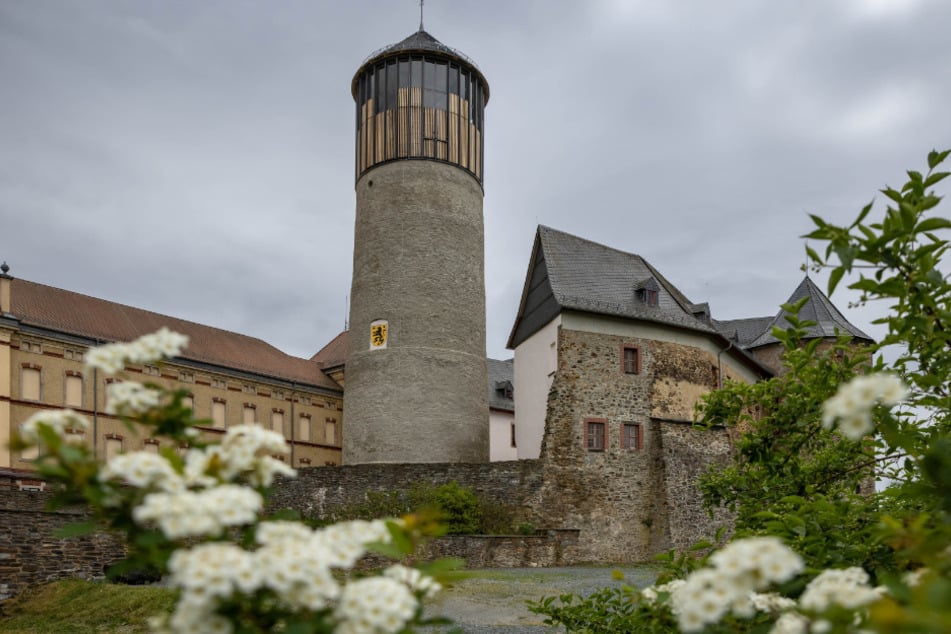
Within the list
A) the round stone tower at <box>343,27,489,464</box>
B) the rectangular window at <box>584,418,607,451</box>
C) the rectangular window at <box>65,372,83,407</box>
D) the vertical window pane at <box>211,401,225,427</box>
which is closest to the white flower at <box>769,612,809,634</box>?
the rectangular window at <box>584,418,607,451</box>

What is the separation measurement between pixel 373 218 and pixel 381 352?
202 inches

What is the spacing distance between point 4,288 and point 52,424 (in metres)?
32.1

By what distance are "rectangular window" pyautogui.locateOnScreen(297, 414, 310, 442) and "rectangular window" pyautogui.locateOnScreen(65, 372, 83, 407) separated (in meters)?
10.7

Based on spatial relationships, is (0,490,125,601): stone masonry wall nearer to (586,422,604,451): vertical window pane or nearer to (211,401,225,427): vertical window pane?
(586,422,604,451): vertical window pane

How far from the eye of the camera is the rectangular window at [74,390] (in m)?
31.8

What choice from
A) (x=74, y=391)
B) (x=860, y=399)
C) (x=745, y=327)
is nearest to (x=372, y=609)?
(x=860, y=399)

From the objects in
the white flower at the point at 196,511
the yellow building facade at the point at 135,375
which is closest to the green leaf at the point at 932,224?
the white flower at the point at 196,511

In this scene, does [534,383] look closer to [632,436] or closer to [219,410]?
[632,436]

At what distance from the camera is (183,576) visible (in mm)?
1710

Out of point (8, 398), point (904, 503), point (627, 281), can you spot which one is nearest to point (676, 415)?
point (627, 281)

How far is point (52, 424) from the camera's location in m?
→ 2.16

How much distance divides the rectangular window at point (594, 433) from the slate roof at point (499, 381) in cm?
1326

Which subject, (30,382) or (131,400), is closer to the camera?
(131,400)

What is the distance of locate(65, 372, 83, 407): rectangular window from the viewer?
3184 centimetres
